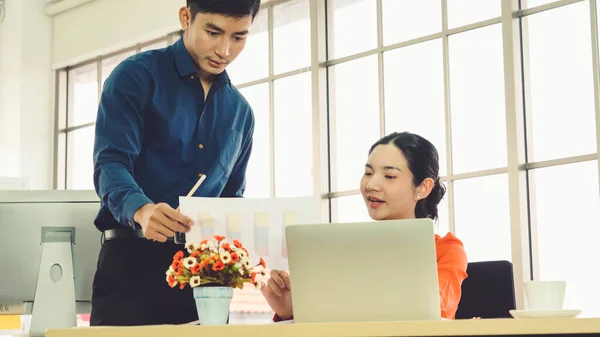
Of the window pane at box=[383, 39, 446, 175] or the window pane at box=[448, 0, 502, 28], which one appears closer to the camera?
the window pane at box=[448, 0, 502, 28]

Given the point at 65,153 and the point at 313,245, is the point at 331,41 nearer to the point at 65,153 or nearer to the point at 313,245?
the point at 65,153

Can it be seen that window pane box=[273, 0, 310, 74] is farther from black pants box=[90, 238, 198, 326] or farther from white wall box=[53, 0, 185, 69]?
black pants box=[90, 238, 198, 326]

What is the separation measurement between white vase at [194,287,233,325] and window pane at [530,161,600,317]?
3.88 metres

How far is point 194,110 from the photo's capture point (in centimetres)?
219

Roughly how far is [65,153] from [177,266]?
735 cm

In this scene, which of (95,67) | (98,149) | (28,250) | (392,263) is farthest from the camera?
(95,67)

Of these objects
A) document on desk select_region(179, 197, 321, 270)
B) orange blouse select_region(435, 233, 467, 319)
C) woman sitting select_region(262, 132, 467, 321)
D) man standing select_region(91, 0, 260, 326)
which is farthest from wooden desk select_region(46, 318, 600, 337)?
woman sitting select_region(262, 132, 467, 321)

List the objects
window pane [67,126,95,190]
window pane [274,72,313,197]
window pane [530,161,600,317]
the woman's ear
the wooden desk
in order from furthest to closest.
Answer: window pane [67,126,95,190] < window pane [274,72,313,197] < window pane [530,161,600,317] < the woman's ear < the wooden desk

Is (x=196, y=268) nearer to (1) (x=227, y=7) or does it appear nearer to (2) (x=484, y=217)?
(1) (x=227, y=7)

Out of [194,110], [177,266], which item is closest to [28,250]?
[194,110]

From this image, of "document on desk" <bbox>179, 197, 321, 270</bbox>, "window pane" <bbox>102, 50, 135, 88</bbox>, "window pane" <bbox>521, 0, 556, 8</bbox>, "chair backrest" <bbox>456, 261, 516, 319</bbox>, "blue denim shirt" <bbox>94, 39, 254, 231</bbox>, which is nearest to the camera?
"document on desk" <bbox>179, 197, 321, 270</bbox>

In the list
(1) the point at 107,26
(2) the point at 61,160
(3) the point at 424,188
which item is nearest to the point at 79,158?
(2) the point at 61,160

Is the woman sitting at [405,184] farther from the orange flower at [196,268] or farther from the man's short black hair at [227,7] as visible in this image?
the orange flower at [196,268]

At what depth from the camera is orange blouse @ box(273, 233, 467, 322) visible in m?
2.19
